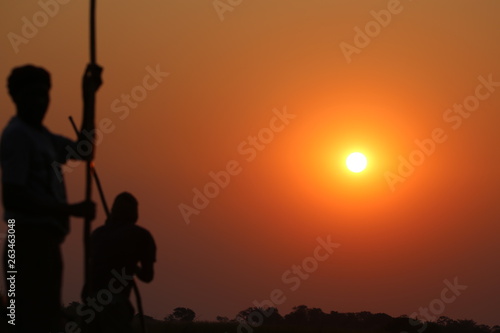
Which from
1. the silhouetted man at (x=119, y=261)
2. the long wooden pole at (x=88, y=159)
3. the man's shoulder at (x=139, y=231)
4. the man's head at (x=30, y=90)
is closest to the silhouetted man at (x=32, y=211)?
the man's head at (x=30, y=90)

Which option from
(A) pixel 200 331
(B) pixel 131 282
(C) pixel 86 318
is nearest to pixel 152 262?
(B) pixel 131 282

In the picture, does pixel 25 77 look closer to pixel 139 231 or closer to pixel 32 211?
pixel 32 211

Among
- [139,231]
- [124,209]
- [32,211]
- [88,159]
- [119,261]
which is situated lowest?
[32,211]

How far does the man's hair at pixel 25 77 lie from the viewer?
4961 mm

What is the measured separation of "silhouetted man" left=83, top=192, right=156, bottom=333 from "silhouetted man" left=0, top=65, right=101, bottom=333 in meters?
2.98

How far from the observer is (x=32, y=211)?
189 inches

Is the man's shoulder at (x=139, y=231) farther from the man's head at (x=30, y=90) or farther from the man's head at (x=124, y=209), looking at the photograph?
the man's head at (x=30, y=90)

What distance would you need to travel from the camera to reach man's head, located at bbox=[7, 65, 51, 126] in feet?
16.3

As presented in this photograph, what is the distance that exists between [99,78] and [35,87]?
2.39 feet

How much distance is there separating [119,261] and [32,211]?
11.1 feet

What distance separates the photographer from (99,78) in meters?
5.65

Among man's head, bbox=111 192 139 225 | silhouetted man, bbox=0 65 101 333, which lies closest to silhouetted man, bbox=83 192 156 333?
man's head, bbox=111 192 139 225

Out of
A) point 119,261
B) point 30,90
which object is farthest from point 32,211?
point 119,261

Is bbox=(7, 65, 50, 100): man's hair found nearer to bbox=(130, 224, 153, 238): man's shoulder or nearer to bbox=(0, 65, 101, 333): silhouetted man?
bbox=(0, 65, 101, 333): silhouetted man
